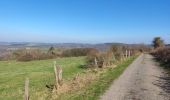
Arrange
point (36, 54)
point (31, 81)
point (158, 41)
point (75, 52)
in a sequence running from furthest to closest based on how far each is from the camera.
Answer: point (158, 41)
point (75, 52)
point (36, 54)
point (31, 81)

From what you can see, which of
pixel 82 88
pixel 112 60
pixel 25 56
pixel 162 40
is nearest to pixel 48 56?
pixel 25 56

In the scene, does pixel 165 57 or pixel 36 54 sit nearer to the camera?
pixel 165 57

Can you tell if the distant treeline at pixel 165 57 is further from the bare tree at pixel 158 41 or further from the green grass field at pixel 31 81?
the bare tree at pixel 158 41

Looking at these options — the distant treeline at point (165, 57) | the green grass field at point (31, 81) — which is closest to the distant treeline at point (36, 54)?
the distant treeline at point (165, 57)

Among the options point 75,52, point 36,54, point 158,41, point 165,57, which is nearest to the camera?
point 165,57

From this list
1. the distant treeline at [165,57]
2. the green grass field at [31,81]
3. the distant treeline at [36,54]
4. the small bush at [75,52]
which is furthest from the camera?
the small bush at [75,52]

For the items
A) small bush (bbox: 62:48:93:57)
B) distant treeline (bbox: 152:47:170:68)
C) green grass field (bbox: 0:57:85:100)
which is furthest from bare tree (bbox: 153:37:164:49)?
green grass field (bbox: 0:57:85:100)

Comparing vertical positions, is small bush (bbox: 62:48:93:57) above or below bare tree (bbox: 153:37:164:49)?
below

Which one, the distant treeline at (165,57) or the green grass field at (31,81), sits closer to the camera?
the green grass field at (31,81)

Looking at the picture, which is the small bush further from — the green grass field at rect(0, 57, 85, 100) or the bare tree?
the green grass field at rect(0, 57, 85, 100)

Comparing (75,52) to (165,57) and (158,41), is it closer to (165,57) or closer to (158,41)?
(158,41)

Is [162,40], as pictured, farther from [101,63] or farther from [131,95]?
[131,95]

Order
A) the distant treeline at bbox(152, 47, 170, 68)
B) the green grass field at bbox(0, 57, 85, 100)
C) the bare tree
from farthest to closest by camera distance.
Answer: the bare tree
the distant treeline at bbox(152, 47, 170, 68)
the green grass field at bbox(0, 57, 85, 100)

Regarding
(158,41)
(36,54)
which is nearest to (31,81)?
(36,54)
